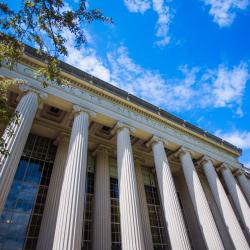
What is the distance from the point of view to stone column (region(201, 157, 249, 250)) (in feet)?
52.1

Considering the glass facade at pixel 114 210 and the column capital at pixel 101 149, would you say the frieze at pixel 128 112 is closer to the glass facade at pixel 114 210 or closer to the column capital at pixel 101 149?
the column capital at pixel 101 149

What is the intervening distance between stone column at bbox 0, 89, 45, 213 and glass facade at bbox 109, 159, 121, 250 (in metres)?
9.41

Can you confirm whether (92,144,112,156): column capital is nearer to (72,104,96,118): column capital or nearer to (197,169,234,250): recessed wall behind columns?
(72,104,96,118): column capital

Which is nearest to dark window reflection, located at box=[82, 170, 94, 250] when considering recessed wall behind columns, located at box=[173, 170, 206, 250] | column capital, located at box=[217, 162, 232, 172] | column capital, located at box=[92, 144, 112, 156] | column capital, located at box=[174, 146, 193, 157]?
column capital, located at box=[92, 144, 112, 156]

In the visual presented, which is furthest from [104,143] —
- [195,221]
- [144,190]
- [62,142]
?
[195,221]

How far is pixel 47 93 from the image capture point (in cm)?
1345

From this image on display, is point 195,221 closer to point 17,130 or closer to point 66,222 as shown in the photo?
point 66,222

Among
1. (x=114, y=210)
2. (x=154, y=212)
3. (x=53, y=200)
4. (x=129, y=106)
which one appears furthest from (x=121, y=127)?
(x=154, y=212)

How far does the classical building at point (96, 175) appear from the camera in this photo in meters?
10.5

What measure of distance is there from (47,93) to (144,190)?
13028 millimetres

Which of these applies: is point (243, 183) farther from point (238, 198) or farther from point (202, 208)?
point (202, 208)

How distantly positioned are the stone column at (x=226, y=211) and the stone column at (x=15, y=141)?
1736cm

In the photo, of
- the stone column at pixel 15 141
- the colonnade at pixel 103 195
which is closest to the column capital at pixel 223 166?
the colonnade at pixel 103 195

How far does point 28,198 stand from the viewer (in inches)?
539
